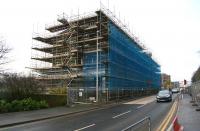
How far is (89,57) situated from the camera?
52.2 m

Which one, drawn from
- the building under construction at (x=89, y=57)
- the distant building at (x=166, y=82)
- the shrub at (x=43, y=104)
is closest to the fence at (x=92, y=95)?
the building under construction at (x=89, y=57)

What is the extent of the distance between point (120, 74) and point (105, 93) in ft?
31.2

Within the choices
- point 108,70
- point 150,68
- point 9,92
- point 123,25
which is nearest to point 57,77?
point 108,70

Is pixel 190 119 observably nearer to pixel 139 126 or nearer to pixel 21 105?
pixel 139 126

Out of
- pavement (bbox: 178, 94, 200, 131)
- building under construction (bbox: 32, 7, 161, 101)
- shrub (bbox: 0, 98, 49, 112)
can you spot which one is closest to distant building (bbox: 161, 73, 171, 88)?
building under construction (bbox: 32, 7, 161, 101)

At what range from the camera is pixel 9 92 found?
95.9ft

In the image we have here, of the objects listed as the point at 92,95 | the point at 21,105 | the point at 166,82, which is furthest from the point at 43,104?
the point at 166,82

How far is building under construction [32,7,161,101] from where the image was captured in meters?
48.2

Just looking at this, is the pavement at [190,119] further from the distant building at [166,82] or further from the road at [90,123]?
the distant building at [166,82]

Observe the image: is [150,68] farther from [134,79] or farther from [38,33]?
[38,33]

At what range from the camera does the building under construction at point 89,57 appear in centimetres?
4816

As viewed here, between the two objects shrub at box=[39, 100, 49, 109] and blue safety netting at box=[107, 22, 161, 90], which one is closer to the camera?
shrub at box=[39, 100, 49, 109]

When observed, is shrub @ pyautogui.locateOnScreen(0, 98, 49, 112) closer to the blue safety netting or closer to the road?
the road

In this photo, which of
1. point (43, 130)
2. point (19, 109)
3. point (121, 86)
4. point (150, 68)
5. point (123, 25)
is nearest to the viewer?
point (43, 130)
